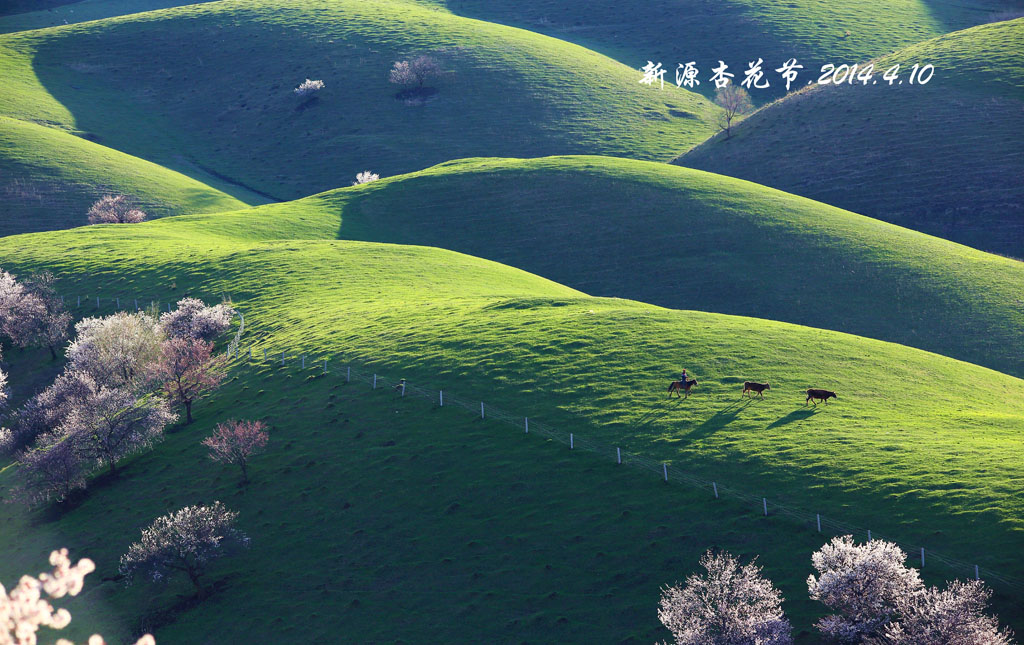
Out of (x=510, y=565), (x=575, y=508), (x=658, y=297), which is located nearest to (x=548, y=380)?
(x=575, y=508)

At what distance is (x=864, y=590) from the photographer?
96.1 ft

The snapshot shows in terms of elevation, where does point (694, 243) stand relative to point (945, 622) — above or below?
below

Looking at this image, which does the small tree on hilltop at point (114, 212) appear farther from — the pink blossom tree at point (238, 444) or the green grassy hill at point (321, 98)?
the pink blossom tree at point (238, 444)

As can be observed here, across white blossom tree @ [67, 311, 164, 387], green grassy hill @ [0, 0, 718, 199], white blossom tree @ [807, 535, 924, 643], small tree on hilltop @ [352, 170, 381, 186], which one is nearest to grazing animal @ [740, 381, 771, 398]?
white blossom tree @ [807, 535, 924, 643]

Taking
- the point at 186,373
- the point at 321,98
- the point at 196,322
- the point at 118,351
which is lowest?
the point at 186,373

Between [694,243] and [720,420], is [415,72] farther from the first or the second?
[720,420]

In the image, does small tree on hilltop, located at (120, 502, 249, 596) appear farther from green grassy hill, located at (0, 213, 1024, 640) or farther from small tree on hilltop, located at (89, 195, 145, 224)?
small tree on hilltop, located at (89, 195, 145, 224)

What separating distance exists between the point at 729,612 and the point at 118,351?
5351cm

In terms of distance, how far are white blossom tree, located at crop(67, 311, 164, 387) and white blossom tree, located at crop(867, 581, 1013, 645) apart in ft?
180

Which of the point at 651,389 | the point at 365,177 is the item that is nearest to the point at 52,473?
the point at 651,389

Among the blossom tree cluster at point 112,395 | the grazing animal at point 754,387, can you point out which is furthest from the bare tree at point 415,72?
the grazing animal at point 754,387

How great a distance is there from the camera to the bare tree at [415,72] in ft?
552

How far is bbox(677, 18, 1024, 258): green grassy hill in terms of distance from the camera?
104888 mm

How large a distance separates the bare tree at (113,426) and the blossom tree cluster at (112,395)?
64 millimetres
